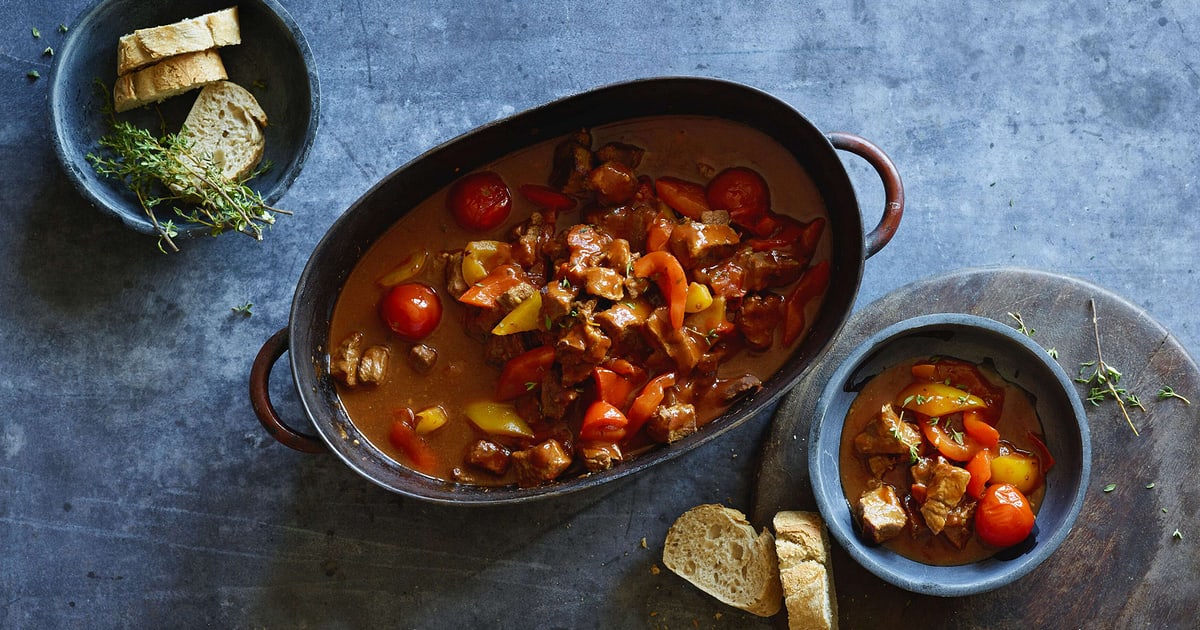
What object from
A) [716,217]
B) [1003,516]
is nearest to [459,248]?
[716,217]

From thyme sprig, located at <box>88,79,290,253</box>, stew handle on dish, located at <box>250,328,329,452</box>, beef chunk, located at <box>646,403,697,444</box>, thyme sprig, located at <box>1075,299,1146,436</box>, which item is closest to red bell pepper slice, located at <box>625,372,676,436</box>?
beef chunk, located at <box>646,403,697,444</box>

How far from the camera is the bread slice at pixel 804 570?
3.19 metres

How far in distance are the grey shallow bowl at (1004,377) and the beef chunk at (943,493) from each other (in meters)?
0.19

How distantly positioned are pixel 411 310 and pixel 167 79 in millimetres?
1222

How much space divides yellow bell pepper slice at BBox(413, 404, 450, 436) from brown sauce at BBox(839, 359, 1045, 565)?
55.2 inches

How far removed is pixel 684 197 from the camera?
3.36 metres

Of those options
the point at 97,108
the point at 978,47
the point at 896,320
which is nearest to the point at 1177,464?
the point at 896,320

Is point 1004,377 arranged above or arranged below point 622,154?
below

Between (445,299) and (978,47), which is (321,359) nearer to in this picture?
(445,299)

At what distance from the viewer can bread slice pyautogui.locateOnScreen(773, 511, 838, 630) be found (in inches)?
126

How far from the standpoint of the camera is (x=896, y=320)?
3.40m

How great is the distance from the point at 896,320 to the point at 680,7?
1479 mm

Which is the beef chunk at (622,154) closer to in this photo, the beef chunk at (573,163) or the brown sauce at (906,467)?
the beef chunk at (573,163)

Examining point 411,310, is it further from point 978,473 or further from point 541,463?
point 978,473
